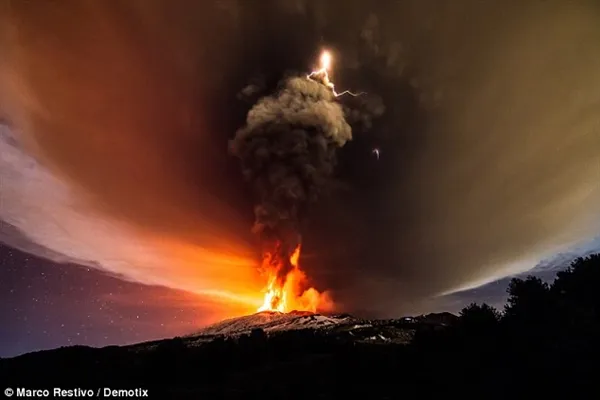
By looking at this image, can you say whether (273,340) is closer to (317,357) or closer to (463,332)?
(317,357)

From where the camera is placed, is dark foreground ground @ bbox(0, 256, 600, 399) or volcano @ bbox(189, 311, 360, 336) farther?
volcano @ bbox(189, 311, 360, 336)

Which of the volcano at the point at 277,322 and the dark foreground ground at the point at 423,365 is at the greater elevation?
the volcano at the point at 277,322

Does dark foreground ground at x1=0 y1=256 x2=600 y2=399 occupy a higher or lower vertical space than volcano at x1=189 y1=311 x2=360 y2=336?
lower

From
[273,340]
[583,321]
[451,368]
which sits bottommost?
[451,368]

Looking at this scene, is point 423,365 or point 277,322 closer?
point 423,365

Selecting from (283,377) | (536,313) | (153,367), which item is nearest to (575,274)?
(536,313)

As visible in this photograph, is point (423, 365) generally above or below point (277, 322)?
below

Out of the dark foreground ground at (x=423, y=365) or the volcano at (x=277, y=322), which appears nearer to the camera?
the dark foreground ground at (x=423, y=365)

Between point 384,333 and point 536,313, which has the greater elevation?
point 384,333
